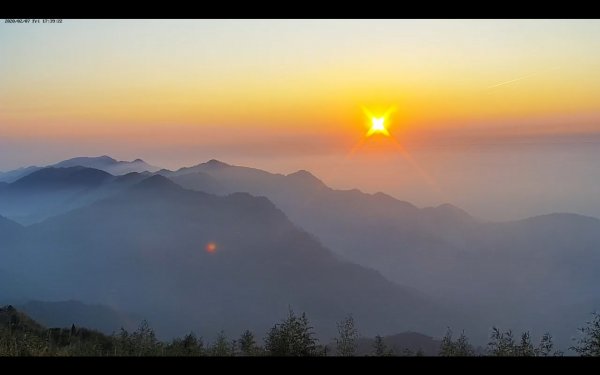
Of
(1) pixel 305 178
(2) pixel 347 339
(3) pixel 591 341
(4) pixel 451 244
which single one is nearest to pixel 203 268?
(1) pixel 305 178

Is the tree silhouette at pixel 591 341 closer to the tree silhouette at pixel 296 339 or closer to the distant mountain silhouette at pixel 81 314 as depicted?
the tree silhouette at pixel 296 339

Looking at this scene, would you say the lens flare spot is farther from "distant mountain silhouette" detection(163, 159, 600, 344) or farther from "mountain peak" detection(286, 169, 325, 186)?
"mountain peak" detection(286, 169, 325, 186)

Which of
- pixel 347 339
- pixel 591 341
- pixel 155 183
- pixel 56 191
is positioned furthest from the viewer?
pixel 56 191

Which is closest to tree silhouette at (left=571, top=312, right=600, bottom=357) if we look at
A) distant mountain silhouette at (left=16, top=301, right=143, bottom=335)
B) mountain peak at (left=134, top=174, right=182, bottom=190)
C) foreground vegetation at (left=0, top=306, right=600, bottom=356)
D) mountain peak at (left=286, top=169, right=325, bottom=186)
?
foreground vegetation at (left=0, top=306, right=600, bottom=356)

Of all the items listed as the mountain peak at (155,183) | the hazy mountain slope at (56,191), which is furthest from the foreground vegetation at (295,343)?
the mountain peak at (155,183)

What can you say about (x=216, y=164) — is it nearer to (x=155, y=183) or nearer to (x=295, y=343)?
(x=155, y=183)

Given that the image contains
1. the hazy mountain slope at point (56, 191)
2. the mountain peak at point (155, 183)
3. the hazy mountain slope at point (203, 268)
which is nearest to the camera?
the hazy mountain slope at point (203, 268)
